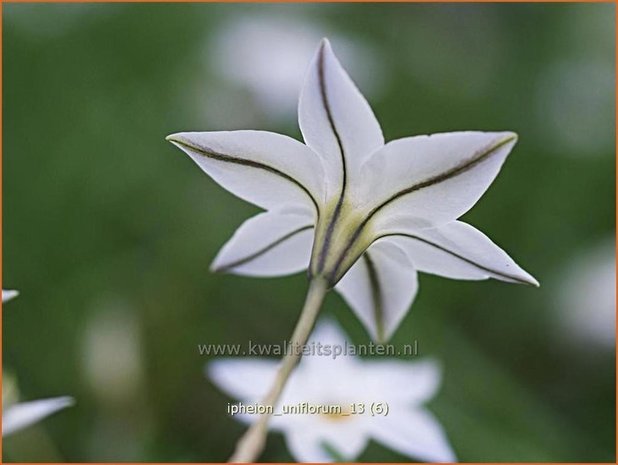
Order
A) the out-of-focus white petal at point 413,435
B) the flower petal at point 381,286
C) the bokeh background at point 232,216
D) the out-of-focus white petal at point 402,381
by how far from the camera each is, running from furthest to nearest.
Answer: the bokeh background at point 232,216
the out-of-focus white petal at point 402,381
the out-of-focus white petal at point 413,435
the flower petal at point 381,286

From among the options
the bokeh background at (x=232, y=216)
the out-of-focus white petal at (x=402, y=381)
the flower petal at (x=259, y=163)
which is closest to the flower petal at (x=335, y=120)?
the flower petal at (x=259, y=163)

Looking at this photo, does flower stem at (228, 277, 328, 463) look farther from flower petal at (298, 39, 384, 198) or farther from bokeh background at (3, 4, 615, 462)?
bokeh background at (3, 4, 615, 462)

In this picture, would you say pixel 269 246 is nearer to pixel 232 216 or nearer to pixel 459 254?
pixel 459 254

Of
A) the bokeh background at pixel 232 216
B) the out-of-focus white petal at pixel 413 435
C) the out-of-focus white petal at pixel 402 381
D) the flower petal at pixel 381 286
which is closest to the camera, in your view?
the flower petal at pixel 381 286

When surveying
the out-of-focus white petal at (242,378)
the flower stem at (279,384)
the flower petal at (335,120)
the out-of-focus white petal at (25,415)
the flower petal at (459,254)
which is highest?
the flower petal at (335,120)

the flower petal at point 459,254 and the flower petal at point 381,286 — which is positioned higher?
the flower petal at point 459,254

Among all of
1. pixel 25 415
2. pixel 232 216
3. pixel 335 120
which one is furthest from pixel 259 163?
pixel 232 216

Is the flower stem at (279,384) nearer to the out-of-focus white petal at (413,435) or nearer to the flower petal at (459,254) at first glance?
the flower petal at (459,254)

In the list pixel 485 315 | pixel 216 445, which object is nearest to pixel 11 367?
pixel 216 445

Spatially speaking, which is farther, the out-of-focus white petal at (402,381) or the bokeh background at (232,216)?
the bokeh background at (232,216)
